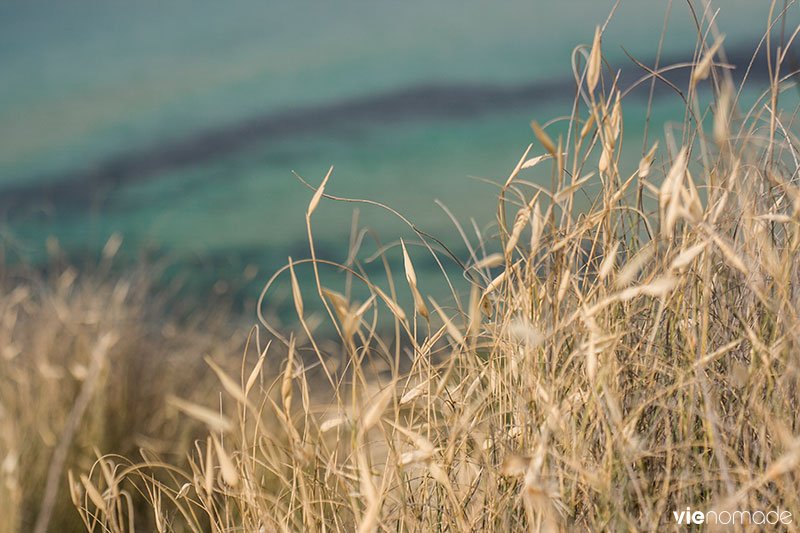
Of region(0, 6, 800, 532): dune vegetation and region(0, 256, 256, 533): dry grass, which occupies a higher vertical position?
region(0, 6, 800, 532): dune vegetation

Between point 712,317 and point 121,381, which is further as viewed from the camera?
point 121,381

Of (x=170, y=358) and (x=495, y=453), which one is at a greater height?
(x=495, y=453)

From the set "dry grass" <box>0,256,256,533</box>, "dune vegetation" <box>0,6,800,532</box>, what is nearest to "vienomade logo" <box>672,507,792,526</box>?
"dune vegetation" <box>0,6,800,532</box>

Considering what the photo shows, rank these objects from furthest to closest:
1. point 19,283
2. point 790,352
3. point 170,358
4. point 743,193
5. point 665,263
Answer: point 19,283, point 170,358, point 743,193, point 665,263, point 790,352

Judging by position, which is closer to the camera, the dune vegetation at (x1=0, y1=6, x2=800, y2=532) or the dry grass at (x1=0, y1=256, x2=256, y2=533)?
the dune vegetation at (x1=0, y1=6, x2=800, y2=532)

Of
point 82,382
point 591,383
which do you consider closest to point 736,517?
point 591,383

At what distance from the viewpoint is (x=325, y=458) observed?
1125 mm

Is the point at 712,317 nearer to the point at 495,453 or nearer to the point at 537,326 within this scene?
the point at 537,326

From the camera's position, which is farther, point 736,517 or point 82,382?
point 82,382

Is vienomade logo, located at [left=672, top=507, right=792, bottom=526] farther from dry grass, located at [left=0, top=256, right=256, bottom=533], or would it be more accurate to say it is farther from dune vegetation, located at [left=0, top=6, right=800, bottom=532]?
dry grass, located at [left=0, top=256, right=256, bottom=533]

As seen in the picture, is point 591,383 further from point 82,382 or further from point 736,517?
point 82,382

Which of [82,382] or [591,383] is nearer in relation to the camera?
[591,383]

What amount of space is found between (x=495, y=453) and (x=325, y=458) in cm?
31


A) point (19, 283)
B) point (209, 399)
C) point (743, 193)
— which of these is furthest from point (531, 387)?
point (19, 283)
